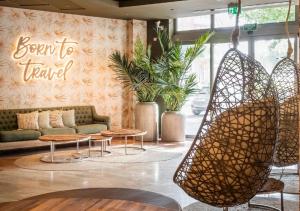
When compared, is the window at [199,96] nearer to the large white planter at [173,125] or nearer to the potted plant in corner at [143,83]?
the large white planter at [173,125]

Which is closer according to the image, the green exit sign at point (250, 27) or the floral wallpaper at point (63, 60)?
the floral wallpaper at point (63, 60)

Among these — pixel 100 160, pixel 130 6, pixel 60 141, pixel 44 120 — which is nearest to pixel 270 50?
pixel 130 6

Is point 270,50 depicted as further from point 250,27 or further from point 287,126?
point 287,126

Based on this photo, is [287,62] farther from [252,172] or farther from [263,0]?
[263,0]

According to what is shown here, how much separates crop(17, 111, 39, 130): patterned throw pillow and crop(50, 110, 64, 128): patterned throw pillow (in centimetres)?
44

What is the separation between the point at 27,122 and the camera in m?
9.26

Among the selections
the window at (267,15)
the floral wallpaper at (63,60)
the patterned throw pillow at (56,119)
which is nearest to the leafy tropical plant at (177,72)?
the window at (267,15)

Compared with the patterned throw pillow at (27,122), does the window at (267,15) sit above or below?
above

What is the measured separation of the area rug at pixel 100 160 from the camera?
23.9 feet

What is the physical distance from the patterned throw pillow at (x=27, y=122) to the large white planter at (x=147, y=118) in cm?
251

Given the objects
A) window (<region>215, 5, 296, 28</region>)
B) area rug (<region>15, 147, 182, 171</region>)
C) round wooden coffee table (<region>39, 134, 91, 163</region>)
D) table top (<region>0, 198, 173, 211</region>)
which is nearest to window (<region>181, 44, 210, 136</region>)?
window (<region>215, 5, 296, 28</region>)

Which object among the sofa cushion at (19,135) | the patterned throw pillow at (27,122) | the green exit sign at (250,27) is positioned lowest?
the sofa cushion at (19,135)

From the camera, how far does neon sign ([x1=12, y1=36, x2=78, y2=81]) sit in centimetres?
967

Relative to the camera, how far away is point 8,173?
685cm
